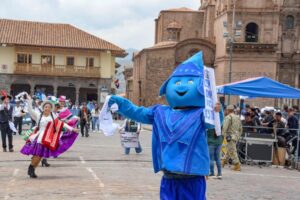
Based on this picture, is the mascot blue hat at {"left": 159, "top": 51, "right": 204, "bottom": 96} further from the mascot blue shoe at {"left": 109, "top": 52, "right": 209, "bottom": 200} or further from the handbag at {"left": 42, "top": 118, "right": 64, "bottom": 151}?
the handbag at {"left": 42, "top": 118, "right": 64, "bottom": 151}

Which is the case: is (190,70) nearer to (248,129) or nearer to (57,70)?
(248,129)

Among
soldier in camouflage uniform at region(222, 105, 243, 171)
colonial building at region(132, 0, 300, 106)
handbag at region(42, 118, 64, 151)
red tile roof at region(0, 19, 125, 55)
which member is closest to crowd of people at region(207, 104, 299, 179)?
soldier in camouflage uniform at region(222, 105, 243, 171)

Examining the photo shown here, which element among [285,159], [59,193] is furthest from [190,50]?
[59,193]

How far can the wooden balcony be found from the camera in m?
58.8

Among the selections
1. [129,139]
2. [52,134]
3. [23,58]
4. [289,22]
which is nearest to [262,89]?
[129,139]

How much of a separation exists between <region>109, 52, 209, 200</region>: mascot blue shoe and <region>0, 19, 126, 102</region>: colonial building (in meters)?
51.1

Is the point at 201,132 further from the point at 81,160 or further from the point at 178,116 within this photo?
the point at 81,160

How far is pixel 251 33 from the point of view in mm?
62875

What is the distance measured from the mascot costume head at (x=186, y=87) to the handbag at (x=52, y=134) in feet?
17.0

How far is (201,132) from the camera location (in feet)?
22.3

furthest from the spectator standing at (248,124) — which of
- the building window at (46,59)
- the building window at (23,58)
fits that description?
the building window at (23,58)

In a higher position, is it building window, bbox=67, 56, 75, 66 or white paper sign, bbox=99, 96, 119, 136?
building window, bbox=67, 56, 75, 66

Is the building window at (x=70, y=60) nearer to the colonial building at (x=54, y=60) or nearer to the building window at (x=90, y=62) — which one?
the colonial building at (x=54, y=60)

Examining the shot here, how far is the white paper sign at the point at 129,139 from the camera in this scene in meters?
17.7
